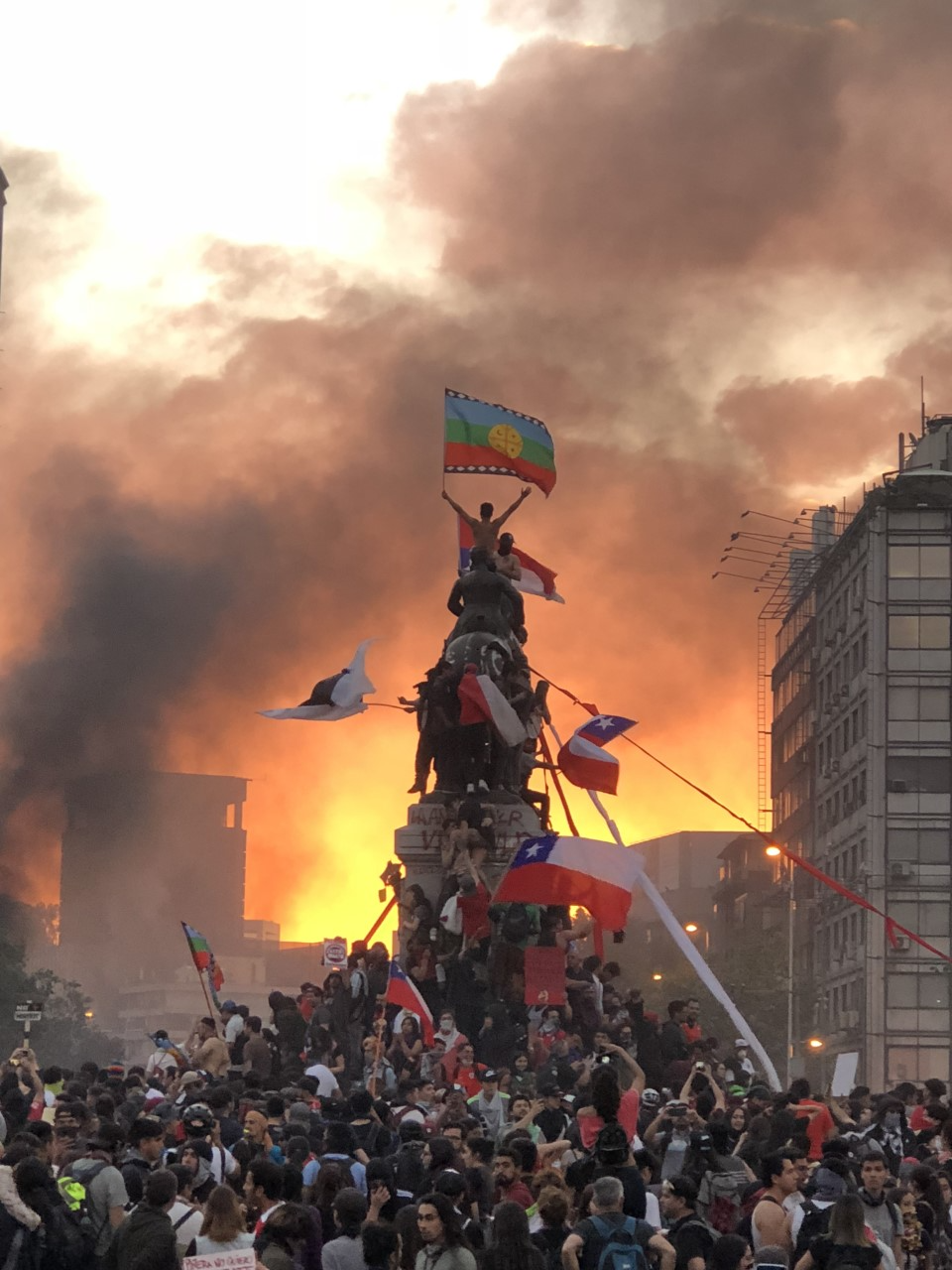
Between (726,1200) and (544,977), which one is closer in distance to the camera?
(726,1200)

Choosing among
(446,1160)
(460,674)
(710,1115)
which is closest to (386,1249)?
(446,1160)

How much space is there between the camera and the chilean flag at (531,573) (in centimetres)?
4291

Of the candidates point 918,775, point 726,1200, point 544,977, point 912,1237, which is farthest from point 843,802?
point 912,1237

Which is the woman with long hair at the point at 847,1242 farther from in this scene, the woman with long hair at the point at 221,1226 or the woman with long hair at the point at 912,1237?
the woman with long hair at the point at 221,1226

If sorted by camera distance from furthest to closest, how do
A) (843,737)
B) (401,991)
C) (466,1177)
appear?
(843,737)
(401,991)
(466,1177)

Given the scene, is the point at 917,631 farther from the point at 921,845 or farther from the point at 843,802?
the point at 843,802

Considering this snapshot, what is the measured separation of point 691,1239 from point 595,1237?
1.09m

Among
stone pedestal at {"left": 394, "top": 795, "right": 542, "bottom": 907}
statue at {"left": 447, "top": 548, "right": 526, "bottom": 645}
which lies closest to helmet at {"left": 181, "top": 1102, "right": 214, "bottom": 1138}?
stone pedestal at {"left": 394, "top": 795, "right": 542, "bottom": 907}

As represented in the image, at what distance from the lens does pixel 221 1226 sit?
13.5 m

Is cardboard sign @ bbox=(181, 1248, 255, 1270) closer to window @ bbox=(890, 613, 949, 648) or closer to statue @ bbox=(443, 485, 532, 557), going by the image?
statue @ bbox=(443, 485, 532, 557)

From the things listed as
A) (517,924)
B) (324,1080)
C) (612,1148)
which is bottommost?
(612,1148)

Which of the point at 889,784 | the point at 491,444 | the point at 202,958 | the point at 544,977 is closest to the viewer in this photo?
the point at 544,977

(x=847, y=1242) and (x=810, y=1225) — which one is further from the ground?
(x=810, y=1225)

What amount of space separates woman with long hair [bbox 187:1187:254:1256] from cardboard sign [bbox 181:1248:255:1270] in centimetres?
34
